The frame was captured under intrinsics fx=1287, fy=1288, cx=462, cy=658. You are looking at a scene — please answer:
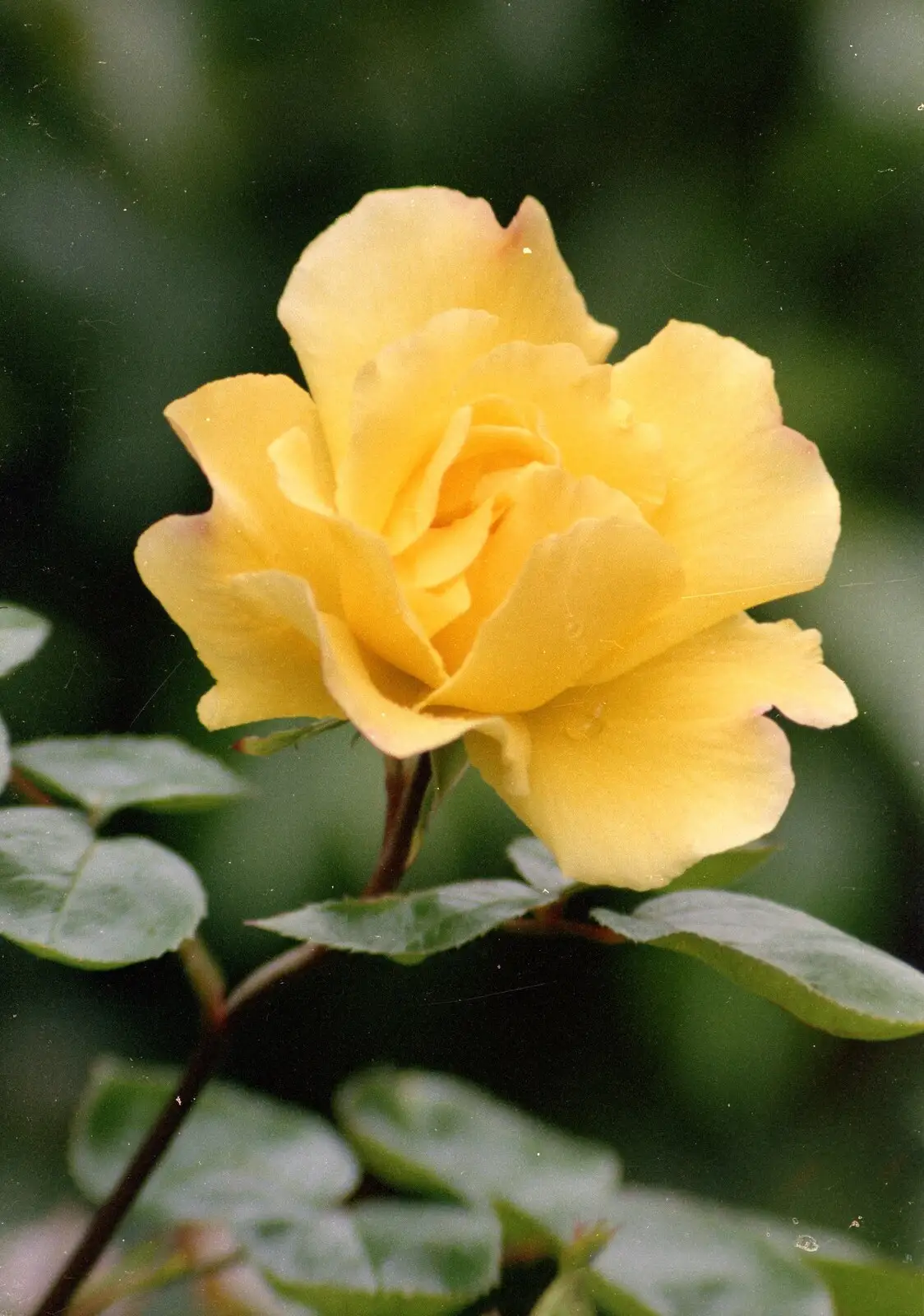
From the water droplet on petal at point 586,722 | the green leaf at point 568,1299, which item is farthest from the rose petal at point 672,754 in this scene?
the green leaf at point 568,1299

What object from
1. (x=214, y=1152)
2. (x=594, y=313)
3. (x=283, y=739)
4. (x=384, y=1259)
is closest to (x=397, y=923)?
(x=283, y=739)

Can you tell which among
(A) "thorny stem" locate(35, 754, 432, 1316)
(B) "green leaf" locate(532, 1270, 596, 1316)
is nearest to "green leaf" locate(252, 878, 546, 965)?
(A) "thorny stem" locate(35, 754, 432, 1316)

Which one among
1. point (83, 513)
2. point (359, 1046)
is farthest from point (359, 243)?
point (359, 1046)

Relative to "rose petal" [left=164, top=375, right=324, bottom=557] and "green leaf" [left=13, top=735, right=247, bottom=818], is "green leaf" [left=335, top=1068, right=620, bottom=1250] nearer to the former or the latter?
"green leaf" [left=13, top=735, right=247, bottom=818]

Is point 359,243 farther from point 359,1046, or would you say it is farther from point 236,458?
point 359,1046

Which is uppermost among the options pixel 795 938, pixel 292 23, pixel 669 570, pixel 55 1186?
pixel 292 23

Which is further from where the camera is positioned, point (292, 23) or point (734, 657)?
point (292, 23)

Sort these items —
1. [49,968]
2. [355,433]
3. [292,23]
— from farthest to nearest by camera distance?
[292,23]
[49,968]
[355,433]
